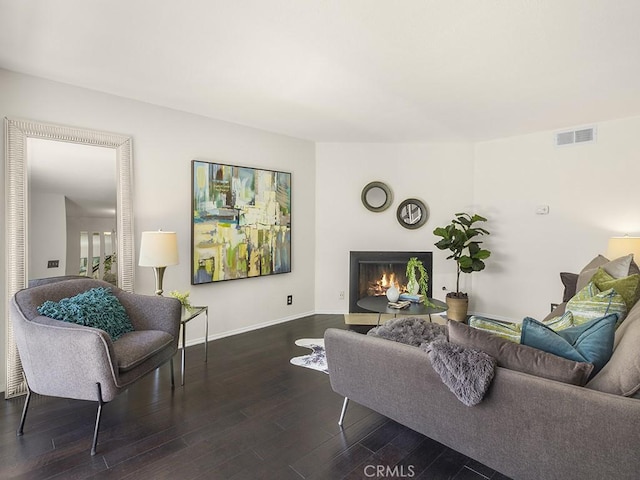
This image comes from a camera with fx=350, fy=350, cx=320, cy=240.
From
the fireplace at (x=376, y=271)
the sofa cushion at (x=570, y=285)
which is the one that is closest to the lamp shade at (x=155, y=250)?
the fireplace at (x=376, y=271)

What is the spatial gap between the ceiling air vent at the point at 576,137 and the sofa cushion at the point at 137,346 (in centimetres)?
473

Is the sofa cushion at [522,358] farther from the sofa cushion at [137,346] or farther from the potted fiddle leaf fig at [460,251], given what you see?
the potted fiddle leaf fig at [460,251]

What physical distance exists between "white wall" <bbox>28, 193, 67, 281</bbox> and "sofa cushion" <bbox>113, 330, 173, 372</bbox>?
37.5 inches

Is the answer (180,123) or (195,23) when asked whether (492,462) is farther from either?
(180,123)

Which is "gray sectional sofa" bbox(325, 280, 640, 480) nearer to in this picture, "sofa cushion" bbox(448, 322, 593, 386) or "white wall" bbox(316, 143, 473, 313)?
"sofa cushion" bbox(448, 322, 593, 386)

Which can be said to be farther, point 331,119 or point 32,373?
point 331,119

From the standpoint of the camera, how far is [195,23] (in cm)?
209

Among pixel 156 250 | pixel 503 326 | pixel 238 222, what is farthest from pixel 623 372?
pixel 238 222

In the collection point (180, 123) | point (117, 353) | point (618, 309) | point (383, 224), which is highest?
point (180, 123)

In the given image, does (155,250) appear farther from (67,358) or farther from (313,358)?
(313,358)

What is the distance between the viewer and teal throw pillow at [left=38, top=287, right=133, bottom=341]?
2211 millimetres

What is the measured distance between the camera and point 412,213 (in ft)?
16.5

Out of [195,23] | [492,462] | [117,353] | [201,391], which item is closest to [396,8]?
[195,23]

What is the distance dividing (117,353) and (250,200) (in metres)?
2.35
